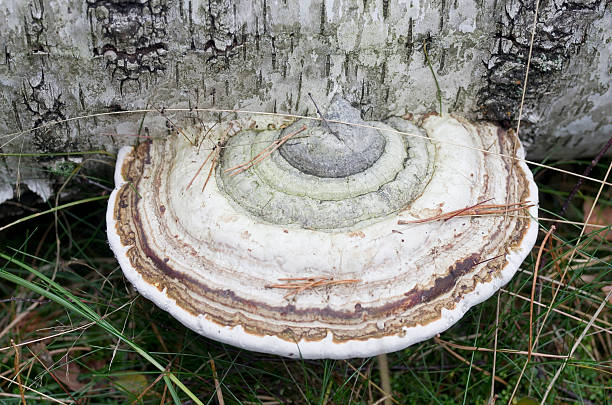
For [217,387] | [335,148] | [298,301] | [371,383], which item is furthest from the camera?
[371,383]

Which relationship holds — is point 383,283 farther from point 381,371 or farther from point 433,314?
point 381,371

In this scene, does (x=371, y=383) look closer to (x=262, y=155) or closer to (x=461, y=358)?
(x=461, y=358)

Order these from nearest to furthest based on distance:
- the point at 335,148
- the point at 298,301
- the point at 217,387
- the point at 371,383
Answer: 1. the point at 298,301
2. the point at 335,148
3. the point at 217,387
4. the point at 371,383

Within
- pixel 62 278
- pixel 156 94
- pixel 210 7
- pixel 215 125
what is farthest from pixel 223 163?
pixel 62 278

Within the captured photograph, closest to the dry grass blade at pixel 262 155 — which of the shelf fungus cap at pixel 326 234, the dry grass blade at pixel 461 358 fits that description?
the shelf fungus cap at pixel 326 234

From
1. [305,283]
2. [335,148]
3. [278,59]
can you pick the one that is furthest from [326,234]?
[278,59]

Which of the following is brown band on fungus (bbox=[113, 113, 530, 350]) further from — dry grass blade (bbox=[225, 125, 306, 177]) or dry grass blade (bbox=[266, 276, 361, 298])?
dry grass blade (bbox=[225, 125, 306, 177])

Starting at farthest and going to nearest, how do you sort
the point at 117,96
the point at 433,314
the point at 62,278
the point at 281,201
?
the point at 62,278 < the point at 117,96 < the point at 281,201 < the point at 433,314

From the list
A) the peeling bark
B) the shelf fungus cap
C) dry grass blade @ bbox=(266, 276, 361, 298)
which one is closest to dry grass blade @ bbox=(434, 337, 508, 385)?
the shelf fungus cap
